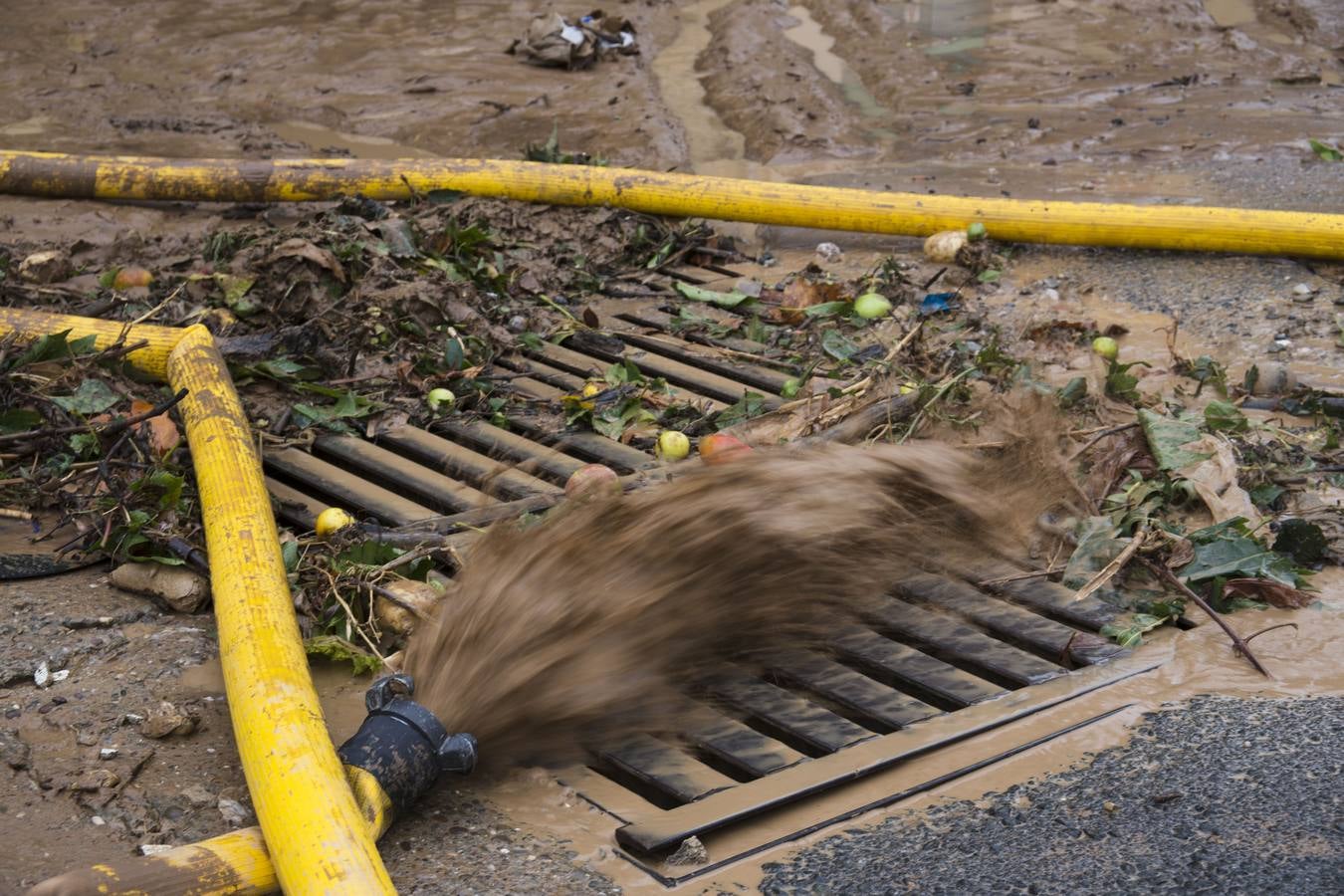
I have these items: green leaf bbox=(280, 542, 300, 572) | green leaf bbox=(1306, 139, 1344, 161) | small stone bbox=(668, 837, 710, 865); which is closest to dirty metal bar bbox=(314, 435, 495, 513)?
green leaf bbox=(280, 542, 300, 572)

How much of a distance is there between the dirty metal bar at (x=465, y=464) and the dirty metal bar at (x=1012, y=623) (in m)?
1.10

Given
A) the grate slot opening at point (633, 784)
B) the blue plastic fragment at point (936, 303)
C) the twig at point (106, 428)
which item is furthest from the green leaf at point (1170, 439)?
the twig at point (106, 428)

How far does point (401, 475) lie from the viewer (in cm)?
423

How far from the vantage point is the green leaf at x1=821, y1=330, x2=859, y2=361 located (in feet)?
16.0

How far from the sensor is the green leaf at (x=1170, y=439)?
396cm

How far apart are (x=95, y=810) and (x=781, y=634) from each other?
5.08 feet

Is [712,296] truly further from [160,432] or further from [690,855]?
[690,855]

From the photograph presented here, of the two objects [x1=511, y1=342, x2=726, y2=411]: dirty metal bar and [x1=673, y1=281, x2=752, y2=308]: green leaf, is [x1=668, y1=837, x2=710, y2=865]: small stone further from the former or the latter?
[x1=673, y1=281, x2=752, y2=308]: green leaf

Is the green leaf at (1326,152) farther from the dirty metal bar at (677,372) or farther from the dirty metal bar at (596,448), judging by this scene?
the dirty metal bar at (596,448)

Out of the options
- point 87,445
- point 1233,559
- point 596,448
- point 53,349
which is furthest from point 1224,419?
point 53,349

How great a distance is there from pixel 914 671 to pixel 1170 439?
1.29m

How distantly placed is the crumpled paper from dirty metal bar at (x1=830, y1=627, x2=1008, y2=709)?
577 centimetres

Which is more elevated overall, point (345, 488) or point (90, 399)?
point (90, 399)

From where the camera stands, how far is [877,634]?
11.3ft
